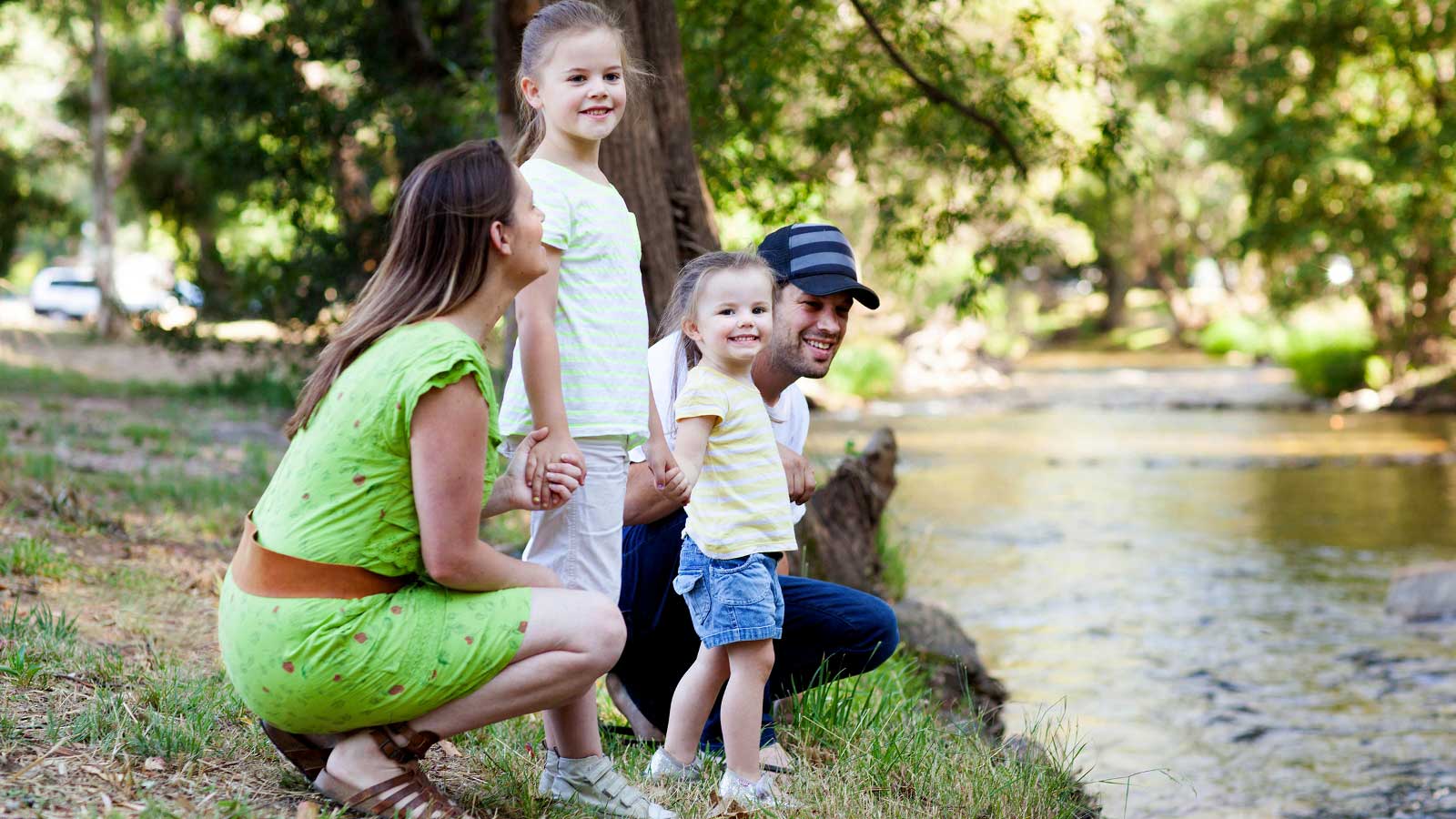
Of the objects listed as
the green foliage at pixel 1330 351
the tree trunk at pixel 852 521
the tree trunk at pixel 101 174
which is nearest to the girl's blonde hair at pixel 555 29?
the tree trunk at pixel 852 521

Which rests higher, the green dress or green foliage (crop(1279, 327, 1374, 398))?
the green dress

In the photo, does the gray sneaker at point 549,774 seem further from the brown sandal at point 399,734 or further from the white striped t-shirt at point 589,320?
the white striped t-shirt at point 589,320

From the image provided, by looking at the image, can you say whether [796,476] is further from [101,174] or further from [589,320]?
[101,174]

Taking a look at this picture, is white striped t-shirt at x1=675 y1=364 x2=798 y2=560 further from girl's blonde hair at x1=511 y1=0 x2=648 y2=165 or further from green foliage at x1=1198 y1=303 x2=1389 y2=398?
green foliage at x1=1198 y1=303 x2=1389 y2=398

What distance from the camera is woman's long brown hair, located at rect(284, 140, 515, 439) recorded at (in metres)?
2.77

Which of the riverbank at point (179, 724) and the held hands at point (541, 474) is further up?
the held hands at point (541, 474)

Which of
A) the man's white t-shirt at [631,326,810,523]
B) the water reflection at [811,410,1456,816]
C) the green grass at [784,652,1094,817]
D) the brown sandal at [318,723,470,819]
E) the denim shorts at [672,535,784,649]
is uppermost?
the man's white t-shirt at [631,326,810,523]

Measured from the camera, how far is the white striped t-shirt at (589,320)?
10.2 ft

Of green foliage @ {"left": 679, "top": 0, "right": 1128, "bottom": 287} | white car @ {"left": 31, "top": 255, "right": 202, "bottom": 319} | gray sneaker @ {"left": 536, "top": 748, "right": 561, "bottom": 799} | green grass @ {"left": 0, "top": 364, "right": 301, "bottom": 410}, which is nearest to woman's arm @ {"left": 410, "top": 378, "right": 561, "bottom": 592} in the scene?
gray sneaker @ {"left": 536, "top": 748, "right": 561, "bottom": 799}

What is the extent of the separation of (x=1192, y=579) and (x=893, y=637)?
6378mm

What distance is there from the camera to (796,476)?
3721 mm

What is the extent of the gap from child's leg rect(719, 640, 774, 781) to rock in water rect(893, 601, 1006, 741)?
2272mm

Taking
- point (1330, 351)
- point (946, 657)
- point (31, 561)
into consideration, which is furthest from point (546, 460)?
point (1330, 351)

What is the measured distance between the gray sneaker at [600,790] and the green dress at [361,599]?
19.2 inches
